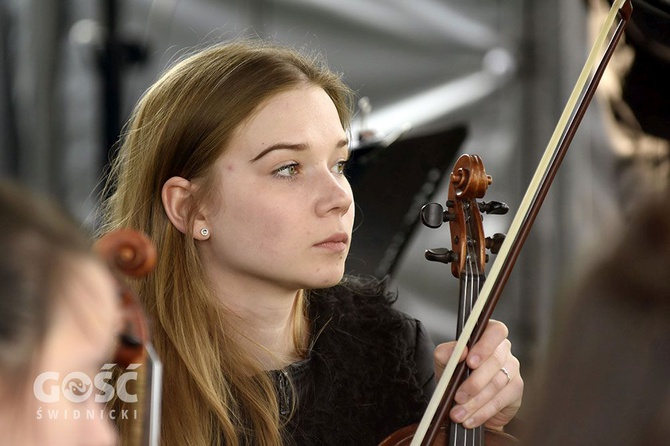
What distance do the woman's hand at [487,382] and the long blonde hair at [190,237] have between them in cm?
29

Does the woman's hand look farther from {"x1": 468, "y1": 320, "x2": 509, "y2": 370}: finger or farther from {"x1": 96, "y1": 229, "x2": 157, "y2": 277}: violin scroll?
{"x1": 96, "y1": 229, "x2": 157, "y2": 277}: violin scroll

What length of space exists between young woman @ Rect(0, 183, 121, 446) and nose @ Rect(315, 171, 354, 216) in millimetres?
872

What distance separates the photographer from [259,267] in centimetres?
159

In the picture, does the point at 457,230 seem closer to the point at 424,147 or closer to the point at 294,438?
the point at 294,438

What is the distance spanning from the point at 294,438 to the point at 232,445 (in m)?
0.12

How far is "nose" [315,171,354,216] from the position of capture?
1.57 metres

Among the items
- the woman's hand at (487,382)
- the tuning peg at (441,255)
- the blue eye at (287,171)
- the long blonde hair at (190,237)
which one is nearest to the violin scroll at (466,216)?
the tuning peg at (441,255)

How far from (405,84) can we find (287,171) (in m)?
1.84

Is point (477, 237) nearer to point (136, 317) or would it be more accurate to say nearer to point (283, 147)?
point (283, 147)

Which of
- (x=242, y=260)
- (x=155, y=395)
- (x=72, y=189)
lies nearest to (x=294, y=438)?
(x=242, y=260)

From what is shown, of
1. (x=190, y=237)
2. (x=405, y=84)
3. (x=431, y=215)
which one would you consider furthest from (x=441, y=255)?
(x=405, y=84)

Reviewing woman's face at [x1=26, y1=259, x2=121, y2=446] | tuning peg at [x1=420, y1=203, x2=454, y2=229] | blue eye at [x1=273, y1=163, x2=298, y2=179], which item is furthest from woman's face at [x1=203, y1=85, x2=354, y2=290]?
woman's face at [x1=26, y1=259, x2=121, y2=446]

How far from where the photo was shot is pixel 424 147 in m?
2.21

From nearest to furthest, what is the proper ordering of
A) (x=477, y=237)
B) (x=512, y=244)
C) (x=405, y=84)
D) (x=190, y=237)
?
(x=512, y=244), (x=477, y=237), (x=190, y=237), (x=405, y=84)
